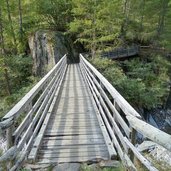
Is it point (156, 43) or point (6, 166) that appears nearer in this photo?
point (6, 166)

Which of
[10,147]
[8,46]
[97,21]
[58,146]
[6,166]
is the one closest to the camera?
[6,166]

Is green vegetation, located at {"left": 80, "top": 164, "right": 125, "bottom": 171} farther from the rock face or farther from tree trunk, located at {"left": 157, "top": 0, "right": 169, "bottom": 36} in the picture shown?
tree trunk, located at {"left": 157, "top": 0, "right": 169, "bottom": 36}

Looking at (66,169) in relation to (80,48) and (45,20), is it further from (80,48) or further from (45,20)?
(45,20)

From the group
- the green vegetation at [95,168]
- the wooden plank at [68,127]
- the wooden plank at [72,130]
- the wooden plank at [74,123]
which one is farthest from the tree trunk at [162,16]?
the green vegetation at [95,168]

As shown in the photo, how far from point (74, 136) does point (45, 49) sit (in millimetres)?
15616

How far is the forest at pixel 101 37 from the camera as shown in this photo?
49.2ft

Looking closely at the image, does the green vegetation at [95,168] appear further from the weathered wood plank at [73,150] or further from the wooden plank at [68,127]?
the wooden plank at [68,127]

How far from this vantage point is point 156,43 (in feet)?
93.4

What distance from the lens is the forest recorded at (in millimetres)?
15005

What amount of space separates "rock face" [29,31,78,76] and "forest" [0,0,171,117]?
2.63 ft

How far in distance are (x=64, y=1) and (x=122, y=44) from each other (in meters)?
7.00

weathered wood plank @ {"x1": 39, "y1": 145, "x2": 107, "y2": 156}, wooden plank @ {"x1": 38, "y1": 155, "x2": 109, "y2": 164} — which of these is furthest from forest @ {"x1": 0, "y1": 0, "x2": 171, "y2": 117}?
wooden plank @ {"x1": 38, "y1": 155, "x2": 109, "y2": 164}

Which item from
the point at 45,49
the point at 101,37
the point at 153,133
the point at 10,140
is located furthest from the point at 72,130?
the point at 45,49

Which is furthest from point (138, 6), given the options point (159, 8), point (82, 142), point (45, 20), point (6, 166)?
point (6, 166)
